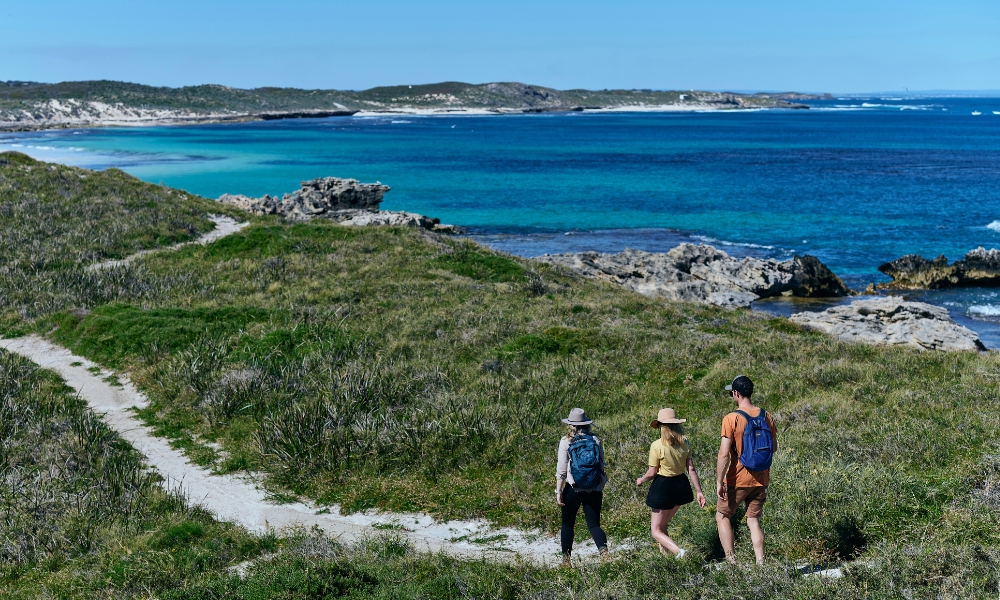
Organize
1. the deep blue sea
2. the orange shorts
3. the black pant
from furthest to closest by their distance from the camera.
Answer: the deep blue sea → the black pant → the orange shorts

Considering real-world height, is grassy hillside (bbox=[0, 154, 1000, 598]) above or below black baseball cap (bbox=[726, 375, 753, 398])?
below

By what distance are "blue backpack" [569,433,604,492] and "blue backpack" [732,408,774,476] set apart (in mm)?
1736

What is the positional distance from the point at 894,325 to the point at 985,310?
33.6 feet

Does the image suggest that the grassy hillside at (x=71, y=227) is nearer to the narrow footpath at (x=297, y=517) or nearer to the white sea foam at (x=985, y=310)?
the narrow footpath at (x=297, y=517)

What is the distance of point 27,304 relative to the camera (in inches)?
898

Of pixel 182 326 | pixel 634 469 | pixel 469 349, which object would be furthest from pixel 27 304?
pixel 634 469

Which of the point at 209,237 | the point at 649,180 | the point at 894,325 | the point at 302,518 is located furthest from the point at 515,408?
the point at 649,180

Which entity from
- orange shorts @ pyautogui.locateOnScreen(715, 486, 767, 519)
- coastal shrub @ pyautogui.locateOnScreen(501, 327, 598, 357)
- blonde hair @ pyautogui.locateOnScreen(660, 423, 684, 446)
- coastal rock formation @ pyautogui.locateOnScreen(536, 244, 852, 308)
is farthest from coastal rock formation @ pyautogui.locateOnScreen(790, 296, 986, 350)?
blonde hair @ pyautogui.locateOnScreen(660, 423, 684, 446)

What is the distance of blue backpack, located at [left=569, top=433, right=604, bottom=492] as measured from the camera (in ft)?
29.2

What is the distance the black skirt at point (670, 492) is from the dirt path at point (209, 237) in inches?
946

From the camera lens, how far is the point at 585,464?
29.2 ft

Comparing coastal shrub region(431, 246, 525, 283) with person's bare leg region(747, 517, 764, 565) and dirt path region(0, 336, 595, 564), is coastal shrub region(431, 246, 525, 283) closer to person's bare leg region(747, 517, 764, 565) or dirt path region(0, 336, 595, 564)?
dirt path region(0, 336, 595, 564)

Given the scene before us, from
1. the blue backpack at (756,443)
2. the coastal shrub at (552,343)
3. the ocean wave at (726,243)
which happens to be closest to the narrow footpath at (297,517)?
the blue backpack at (756,443)

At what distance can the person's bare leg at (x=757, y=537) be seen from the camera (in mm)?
8039
